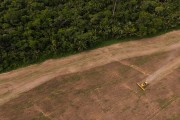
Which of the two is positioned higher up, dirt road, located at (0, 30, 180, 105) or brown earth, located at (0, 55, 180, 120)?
dirt road, located at (0, 30, 180, 105)

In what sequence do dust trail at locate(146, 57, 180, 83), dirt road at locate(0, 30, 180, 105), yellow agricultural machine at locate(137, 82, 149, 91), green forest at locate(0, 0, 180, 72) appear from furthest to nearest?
green forest at locate(0, 0, 180, 72), dust trail at locate(146, 57, 180, 83), dirt road at locate(0, 30, 180, 105), yellow agricultural machine at locate(137, 82, 149, 91)

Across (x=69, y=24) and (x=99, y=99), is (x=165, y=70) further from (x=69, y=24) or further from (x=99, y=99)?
(x=69, y=24)

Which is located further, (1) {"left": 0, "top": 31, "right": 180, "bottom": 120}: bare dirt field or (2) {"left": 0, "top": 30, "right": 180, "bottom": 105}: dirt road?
(2) {"left": 0, "top": 30, "right": 180, "bottom": 105}: dirt road

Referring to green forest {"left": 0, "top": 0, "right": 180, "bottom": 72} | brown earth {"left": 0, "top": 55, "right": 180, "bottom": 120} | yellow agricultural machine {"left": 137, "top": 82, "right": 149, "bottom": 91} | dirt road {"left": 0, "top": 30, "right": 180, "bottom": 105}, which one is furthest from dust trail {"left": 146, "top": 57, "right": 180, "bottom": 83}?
green forest {"left": 0, "top": 0, "right": 180, "bottom": 72}

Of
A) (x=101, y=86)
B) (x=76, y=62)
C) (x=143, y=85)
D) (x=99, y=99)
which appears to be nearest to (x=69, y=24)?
(x=76, y=62)

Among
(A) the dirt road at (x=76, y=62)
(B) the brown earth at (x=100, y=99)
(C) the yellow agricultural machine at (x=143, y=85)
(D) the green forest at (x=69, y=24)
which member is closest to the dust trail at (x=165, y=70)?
(B) the brown earth at (x=100, y=99)

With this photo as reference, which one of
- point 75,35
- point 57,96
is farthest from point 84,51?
point 57,96

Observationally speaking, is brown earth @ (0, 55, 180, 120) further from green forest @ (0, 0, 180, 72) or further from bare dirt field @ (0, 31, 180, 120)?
green forest @ (0, 0, 180, 72)
